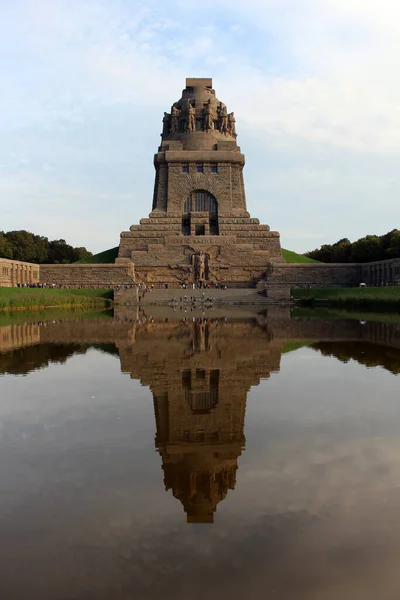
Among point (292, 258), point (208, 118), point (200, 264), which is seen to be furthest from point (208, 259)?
point (208, 118)

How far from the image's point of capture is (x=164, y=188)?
249 feet

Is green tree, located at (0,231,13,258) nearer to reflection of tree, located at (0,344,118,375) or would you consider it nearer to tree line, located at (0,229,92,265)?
tree line, located at (0,229,92,265)

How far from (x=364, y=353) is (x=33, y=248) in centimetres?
7847

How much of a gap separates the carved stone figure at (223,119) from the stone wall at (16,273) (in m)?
33.3

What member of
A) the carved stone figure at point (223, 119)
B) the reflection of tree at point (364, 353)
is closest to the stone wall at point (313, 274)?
the carved stone figure at point (223, 119)

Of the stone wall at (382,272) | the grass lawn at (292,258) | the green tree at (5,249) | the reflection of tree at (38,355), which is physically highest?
the green tree at (5,249)

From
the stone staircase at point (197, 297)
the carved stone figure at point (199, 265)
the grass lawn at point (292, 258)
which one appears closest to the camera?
the stone staircase at point (197, 297)

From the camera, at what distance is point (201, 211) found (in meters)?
74.9

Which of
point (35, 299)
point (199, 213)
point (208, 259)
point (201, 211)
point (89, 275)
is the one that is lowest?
point (35, 299)

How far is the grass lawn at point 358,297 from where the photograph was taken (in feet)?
139

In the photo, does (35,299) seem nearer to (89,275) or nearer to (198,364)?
(89,275)

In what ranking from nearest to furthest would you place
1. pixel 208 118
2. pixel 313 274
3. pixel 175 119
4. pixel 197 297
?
pixel 197 297, pixel 313 274, pixel 208 118, pixel 175 119

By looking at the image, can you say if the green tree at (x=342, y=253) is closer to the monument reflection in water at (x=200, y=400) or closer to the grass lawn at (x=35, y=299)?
the grass lawn at (x=35, y=299)

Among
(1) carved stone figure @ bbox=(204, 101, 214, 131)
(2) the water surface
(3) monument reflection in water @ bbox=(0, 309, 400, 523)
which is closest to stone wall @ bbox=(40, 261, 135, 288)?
(1) carved stone figure @ bbox=(204, 101, 214, 131)
